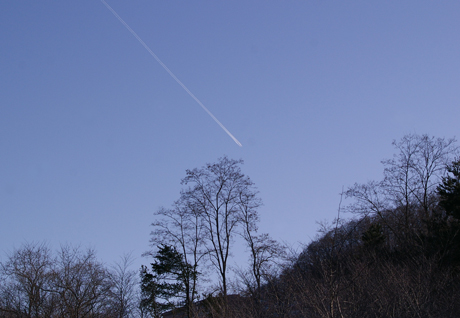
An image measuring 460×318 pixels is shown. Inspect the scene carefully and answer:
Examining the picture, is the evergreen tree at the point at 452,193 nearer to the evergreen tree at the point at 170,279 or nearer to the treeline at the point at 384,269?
the treeline at the point at 384,269

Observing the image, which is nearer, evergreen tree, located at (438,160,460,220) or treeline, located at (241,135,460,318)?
treeline, located at (241,135,460,318)

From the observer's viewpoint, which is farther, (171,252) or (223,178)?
(171,252)

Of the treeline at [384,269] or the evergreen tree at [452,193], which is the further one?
the evergreen tree at [452,193]

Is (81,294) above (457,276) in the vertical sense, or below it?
above

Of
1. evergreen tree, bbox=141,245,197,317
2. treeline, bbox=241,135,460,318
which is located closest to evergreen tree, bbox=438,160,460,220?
treeline, bbox=241,135,460,318

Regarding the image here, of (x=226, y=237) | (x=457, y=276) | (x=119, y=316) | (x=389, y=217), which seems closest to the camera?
Result: (x=457, y=276)

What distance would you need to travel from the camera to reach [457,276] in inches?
772

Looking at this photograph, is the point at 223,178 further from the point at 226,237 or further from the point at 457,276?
the point at 457,276

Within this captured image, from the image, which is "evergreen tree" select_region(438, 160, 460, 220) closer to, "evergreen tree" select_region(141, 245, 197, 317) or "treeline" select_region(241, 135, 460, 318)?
"treeline" select_region(241, 135, 460, 318)

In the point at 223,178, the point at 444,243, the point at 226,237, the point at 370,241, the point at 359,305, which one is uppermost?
the point at 223,178

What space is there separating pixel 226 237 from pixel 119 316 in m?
10.1

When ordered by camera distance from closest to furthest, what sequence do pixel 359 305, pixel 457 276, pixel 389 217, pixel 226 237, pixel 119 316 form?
pixel 359 305, pixel 457 276, pixel 226 237, pixel 119 316, pixel 389 217

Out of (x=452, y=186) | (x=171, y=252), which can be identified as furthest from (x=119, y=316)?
(x=452, y=186)

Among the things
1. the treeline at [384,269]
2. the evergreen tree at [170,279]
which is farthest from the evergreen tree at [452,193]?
the evergreen tree at [170,279]
